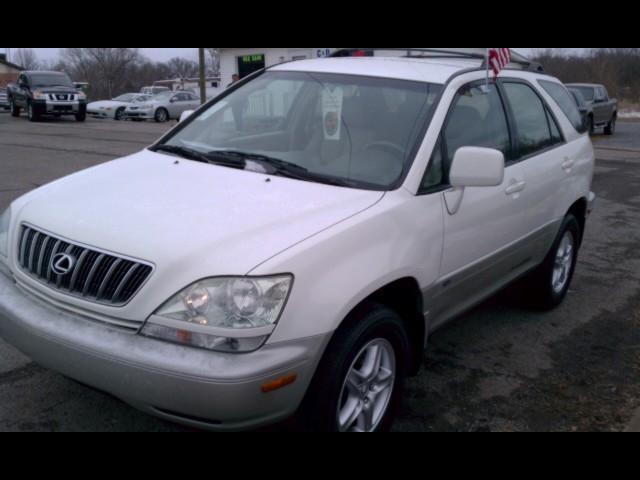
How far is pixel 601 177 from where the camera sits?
12648 mm

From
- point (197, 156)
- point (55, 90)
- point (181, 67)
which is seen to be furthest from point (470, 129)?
point (181, 67)

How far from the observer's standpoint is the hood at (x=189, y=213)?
2.60 metres

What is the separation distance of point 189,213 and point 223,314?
0.59m

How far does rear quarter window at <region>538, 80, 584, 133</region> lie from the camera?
5.15 m

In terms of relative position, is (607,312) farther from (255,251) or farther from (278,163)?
(255,251)

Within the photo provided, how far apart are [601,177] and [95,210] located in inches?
458

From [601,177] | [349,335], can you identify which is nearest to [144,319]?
[349,335]

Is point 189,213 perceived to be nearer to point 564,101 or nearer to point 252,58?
point 564,101

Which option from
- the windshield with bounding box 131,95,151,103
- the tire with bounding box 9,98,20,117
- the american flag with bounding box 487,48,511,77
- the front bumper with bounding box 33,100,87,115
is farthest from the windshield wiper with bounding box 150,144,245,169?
the windshield with bounding box 131,95,151,103

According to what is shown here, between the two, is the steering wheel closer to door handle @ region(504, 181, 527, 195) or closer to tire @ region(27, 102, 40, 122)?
door handle @ region(504, 181, 527, 195)

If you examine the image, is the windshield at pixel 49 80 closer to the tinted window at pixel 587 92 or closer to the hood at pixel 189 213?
the tinted window at pixel 587 92

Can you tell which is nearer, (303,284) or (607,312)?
(303,284)

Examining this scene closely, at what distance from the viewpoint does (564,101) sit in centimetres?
537

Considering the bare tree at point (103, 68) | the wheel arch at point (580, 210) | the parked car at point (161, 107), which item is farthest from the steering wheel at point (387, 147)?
the bare tree at point (103, 68)
